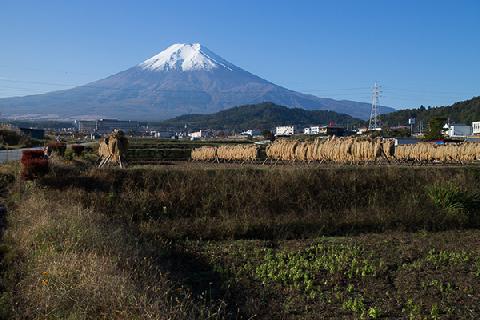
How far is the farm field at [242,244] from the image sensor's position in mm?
7246

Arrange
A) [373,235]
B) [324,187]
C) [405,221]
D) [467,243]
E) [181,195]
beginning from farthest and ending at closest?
[324,187], [181,195], [405,221], [373,235], [467,243]

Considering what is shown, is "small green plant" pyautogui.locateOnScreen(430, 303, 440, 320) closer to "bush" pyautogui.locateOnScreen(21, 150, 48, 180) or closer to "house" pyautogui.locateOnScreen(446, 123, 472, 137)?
"bush" pyautogui.locateOnScreen(21, 150, 48, 180)

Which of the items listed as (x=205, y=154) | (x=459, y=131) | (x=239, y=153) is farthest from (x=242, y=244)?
(x=459, y=131)

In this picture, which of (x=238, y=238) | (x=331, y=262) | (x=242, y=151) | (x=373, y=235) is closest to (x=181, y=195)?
(x=238, y=238)

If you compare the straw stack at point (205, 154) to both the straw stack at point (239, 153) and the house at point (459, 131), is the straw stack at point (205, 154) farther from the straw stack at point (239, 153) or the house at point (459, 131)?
the house at point (459, 131)

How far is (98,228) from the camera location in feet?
34.1

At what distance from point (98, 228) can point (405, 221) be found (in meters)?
9.74

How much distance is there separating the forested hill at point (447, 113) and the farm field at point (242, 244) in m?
102

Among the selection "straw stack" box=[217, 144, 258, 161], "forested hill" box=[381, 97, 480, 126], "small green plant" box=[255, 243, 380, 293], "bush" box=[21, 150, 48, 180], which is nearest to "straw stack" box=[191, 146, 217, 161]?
"straw stack" box=[217, 144, 258, 161]

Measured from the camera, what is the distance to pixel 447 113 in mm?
123000

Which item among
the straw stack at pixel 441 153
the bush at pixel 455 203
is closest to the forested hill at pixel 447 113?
the straw stack at pixel 441 153

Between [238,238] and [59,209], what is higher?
[59,209]

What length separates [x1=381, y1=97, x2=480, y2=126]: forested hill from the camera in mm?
116250

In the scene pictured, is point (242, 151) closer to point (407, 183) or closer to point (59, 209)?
point (407, 183)
